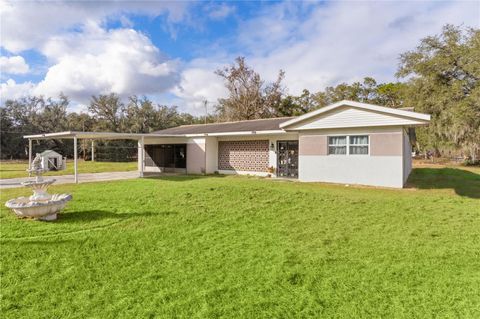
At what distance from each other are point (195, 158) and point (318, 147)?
811 cm

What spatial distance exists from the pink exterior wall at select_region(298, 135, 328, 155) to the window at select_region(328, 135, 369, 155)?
Result: 25 cm

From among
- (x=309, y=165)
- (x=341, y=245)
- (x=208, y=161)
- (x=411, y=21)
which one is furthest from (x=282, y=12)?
(x=341, y=245)

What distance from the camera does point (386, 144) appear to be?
12375 millimetres

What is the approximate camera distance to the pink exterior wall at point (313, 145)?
45.7 ft

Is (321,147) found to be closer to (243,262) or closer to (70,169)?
(243,262)

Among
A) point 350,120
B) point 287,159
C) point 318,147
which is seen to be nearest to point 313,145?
point 318,147

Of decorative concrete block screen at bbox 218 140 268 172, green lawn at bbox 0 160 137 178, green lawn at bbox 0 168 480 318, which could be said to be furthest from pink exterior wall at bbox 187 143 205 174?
green lawn at bbox 0 168 480 318

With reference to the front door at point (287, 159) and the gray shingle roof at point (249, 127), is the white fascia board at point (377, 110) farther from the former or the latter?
the gray shingle roof at point (249, 127)

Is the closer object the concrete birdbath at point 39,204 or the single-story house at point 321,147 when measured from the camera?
the concrete birdbath at point 39,204

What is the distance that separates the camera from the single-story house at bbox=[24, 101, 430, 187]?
40.4 feet

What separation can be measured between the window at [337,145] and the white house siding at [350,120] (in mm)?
582

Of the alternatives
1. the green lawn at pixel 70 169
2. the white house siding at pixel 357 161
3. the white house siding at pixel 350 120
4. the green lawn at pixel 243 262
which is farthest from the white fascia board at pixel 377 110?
the green lawn at pixel 70 169

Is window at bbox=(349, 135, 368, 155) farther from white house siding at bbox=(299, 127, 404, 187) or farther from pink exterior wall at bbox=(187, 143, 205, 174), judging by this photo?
pink exterior wall at bbox=(187, 143, 205, 174)

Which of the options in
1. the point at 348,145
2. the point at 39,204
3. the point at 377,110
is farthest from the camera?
the point at 348,145
